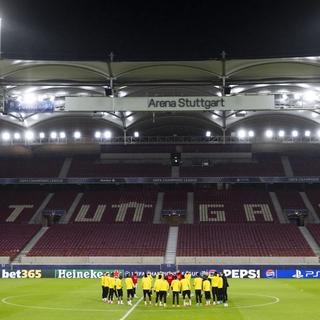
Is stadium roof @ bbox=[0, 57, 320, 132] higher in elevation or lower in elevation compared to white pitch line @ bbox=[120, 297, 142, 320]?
higher

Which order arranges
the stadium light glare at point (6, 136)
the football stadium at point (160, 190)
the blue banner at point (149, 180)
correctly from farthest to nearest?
the blue banner at point (149, 180) → the stadium light glare at point (6, 136) → the football stadium at point (160, 190)

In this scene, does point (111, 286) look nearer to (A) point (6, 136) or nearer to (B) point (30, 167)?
(A) point (6, 136)

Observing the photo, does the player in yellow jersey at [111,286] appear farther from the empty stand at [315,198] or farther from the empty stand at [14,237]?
the empty stand at [315,198]

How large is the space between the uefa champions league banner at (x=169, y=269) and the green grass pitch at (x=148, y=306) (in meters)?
5.29

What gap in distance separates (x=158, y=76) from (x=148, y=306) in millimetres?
23039

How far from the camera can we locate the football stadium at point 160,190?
28.5 meters

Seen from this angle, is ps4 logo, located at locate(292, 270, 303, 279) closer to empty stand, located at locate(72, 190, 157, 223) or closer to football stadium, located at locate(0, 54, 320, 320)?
football stadium, located at locate(0, 54, 320, 320)

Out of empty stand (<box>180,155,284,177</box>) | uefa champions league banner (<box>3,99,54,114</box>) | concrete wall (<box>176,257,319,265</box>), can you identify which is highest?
uefa champions league banner (<box>3,99,54,114</box>)

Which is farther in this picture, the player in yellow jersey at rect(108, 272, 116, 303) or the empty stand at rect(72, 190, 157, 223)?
the empty stand at rect(72, 190, 157, 223)

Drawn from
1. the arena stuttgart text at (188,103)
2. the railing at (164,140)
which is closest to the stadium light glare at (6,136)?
the railing at (164,140)

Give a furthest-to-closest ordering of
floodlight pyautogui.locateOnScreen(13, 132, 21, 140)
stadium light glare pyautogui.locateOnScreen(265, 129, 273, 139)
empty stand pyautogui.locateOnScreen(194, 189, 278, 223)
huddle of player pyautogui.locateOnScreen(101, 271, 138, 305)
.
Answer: floodlight pyautogui.locateOnScreen(13, 132, 21, 140) → stadium light glare pyautogui.locateOnScreen(265, 129, 273, 139) → empty stand pyautogui.locateOnScreen(194, 189, 278, 223) → huddle of player pyautogui.locateOnScreen(101, 271, 138, 305)

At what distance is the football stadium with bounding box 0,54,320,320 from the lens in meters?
28.5

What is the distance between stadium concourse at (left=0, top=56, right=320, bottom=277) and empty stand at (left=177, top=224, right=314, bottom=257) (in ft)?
0.63

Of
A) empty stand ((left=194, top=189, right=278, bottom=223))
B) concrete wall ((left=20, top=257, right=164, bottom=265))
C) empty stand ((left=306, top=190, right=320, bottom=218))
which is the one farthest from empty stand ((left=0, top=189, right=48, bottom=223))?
empty stand ((left=306, top=190, right=320, bottom=218))
